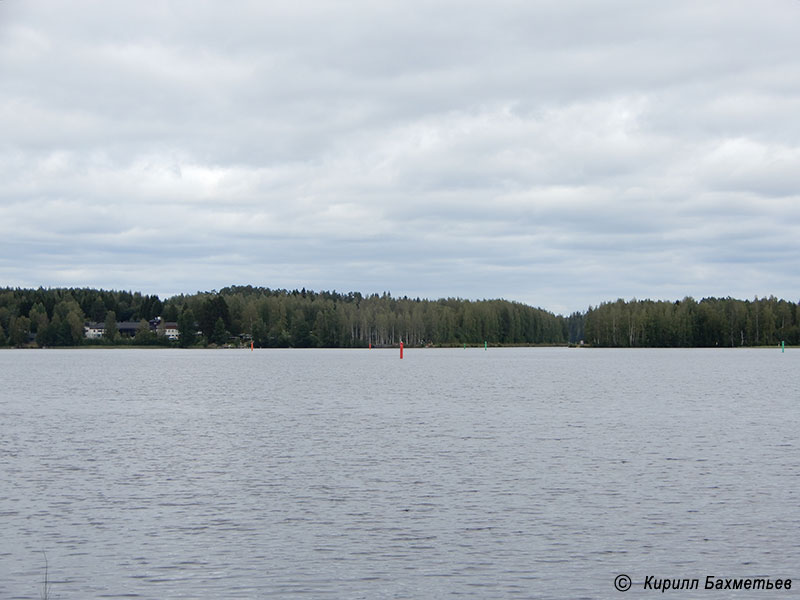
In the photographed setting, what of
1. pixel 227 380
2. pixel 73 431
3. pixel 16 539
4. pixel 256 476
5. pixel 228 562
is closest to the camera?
pixel 228 562

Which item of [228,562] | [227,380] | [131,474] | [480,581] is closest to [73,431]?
[131,474]

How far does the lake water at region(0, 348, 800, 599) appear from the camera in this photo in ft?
64.9

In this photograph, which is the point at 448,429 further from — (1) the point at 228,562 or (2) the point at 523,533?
(1) the point at 228,562

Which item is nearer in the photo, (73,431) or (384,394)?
(73,431)

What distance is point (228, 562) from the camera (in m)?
20.9

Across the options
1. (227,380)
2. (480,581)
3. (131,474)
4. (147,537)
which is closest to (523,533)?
(480,581)

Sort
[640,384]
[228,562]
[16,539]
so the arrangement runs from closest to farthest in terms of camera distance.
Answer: [228,562] → [16,539] → [640,384]

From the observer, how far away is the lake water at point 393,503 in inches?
779

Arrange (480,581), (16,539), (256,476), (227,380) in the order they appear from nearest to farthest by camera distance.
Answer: (480,581) → (16,539) → (256,476) → (227,380)

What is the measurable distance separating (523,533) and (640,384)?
75.5 meters

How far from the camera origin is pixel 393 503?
27422 mm

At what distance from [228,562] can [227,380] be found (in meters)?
87.8

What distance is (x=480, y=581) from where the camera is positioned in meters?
19.3

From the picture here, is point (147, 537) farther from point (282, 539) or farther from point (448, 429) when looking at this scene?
point (448, 429)
